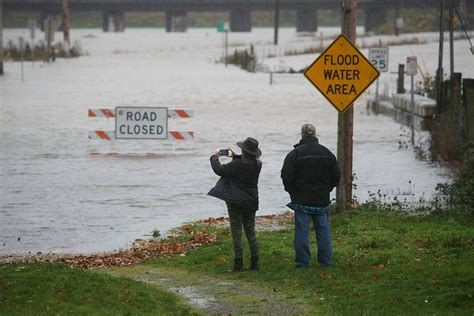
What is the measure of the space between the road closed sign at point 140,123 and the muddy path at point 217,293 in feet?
49.1

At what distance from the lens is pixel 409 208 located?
2006 cm

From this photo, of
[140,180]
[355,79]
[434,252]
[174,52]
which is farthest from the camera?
[174,52]

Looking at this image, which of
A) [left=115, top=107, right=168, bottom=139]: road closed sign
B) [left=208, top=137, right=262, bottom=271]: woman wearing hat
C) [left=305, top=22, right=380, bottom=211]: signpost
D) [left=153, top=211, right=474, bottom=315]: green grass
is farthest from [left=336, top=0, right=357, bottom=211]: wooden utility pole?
[left=115, top=107, right=168, bottom=139]: road closed sign

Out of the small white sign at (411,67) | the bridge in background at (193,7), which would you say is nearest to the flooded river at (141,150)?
the small white sign at (411,67)

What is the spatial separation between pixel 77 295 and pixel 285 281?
2559 millimetres

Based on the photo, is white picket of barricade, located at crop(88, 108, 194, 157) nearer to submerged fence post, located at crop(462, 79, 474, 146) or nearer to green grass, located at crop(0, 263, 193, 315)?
submerged fence post, located at crop(462, 79, 474, 146)

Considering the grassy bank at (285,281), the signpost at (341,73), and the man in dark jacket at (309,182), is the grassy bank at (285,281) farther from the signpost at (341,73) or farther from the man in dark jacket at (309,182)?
the signpost at (341,73)

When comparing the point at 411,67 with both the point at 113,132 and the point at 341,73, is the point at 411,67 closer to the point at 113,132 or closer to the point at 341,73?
the point at 113,132

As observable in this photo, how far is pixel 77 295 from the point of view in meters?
11.8

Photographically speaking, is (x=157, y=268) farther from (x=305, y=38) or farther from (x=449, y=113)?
(x=305, y=38)

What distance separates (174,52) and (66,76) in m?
23.8

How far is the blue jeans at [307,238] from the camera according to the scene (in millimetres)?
14039

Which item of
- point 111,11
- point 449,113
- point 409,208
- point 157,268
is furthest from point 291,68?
point 111,11

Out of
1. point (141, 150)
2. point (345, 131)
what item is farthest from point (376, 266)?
point (141, 150)
